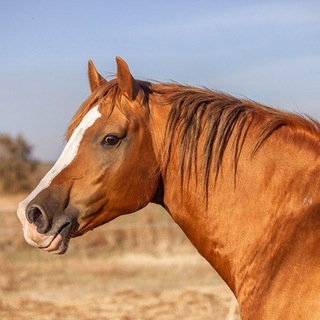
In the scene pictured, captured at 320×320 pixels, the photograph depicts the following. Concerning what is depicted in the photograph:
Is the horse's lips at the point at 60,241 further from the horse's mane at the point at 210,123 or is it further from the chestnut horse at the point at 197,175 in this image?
the horse's mane at the point at 210,123

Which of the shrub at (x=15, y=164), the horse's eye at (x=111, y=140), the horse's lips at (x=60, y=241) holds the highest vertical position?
the horse's eye at (x=111, y=140)

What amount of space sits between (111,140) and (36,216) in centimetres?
54

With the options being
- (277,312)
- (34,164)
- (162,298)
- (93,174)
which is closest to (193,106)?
(93,174)

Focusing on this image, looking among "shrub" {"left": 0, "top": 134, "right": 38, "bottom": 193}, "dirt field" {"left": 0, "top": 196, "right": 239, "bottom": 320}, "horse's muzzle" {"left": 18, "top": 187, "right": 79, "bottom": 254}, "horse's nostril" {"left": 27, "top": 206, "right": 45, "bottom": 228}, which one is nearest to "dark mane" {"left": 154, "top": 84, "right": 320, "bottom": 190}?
"horse's muzzle" {"left": 18, "top": 187, "right": 79, "bottom": 254}

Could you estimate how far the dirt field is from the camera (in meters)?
8.91

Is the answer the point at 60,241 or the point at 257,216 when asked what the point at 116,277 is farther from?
the point at 257,216

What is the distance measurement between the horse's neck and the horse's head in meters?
0.19

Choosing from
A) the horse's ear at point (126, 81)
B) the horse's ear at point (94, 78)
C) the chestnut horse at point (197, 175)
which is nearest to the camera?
the chestnut horse at point (197, 175)

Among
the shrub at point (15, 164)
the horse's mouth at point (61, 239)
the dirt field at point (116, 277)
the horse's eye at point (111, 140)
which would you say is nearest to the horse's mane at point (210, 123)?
the horse's eye at point (111, 140)

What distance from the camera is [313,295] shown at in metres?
3.14

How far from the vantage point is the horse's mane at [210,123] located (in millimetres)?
3617

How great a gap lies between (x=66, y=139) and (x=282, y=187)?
1.21 metres

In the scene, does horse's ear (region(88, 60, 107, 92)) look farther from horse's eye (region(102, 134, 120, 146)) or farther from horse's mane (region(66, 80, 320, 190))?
horse's eye (region(102, 134, 120, 146))

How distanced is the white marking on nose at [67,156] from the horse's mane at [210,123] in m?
0.08
